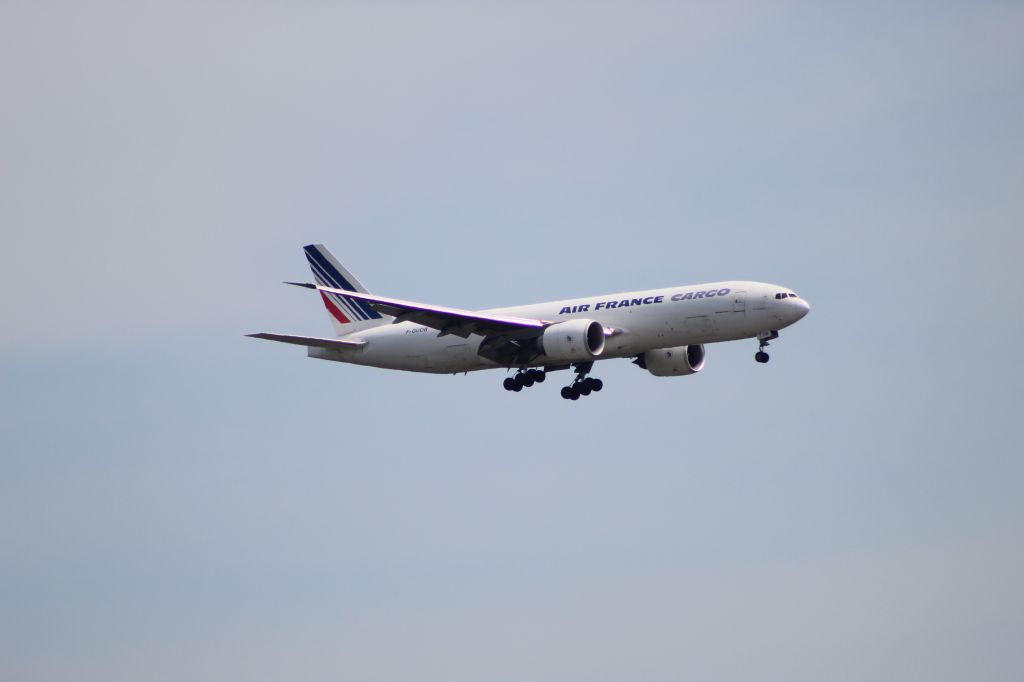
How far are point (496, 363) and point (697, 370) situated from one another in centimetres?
1032

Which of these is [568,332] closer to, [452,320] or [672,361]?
[452,320]

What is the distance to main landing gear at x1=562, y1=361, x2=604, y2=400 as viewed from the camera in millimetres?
67375

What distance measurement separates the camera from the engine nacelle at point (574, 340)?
2427 inches

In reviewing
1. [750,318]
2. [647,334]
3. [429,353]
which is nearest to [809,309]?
[750,318]

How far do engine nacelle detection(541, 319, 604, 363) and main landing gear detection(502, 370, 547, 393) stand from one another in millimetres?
3510

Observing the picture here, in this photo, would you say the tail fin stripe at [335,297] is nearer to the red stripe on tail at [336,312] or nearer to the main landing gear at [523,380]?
the red stripe on tail at [336,312]

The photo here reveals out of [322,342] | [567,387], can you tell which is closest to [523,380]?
[567,387]

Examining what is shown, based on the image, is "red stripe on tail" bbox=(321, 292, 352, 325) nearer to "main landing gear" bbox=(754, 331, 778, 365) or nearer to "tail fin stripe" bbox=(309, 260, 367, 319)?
"tail fin stripe" bbox=(309, 260, 367, 319)

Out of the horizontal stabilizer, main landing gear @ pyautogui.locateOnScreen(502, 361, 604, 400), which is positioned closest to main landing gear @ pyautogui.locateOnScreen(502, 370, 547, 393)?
main landing gear @ pyautogui.locateOnScreen(502, 361, 604, 400)

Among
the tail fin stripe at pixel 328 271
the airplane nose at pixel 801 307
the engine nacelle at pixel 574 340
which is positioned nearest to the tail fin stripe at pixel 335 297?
the tail fin stripe at pixel 328 271

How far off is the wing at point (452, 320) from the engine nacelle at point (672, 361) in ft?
22.3

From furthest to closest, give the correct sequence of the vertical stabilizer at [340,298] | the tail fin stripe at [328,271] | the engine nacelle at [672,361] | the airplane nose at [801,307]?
the tail fin stripe at [328,271] < the vertical stabilizer at [340,298] < the engine nacelle at [672,361] < the airplane nose at [801,307]

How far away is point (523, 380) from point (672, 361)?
302 inches

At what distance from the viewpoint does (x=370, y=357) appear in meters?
70.1
